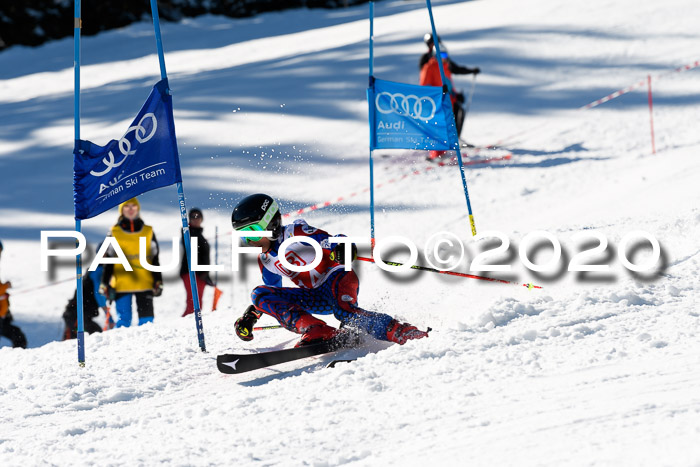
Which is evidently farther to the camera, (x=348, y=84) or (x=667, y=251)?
(x=348, y=84)

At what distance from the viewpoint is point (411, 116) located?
7793mm

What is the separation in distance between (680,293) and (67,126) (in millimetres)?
13178

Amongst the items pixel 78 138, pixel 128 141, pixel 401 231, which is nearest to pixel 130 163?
pixel 128 141

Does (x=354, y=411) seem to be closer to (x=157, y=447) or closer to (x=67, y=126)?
(x=157, y=447)

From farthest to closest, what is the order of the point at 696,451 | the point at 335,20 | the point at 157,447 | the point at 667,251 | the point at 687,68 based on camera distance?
the point at 335,20, the point at 687,68, the point at 667,251, the point at 157,447, the point at 696,451

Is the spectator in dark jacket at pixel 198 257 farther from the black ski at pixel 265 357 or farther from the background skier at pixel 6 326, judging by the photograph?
the black ski at pixel 265 357

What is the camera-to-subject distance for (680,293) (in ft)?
16.3

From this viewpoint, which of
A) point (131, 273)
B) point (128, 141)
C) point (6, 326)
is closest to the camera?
point (128, 141)

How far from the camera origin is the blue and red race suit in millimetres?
5199

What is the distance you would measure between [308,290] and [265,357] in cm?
61

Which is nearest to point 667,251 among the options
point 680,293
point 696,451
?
point 680,293

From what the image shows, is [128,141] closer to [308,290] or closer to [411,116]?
[308,290]

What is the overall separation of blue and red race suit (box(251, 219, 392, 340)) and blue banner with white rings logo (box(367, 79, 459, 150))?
268 centimetres

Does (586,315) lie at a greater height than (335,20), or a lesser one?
lesser
